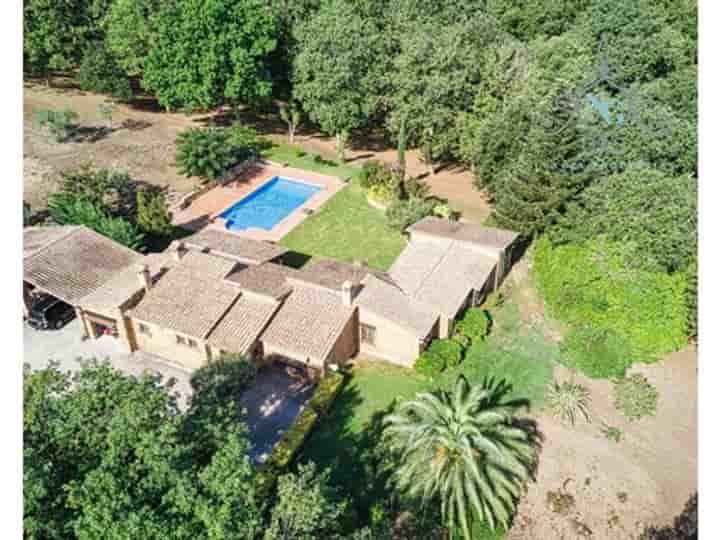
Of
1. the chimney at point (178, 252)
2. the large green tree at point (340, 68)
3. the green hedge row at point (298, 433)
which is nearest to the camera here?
the green hedge row at point (298, 433)

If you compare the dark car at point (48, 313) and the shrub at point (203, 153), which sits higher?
the shrub at point (203, 153)

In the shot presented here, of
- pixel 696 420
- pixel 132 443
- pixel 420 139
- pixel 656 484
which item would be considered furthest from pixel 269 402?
pixel 420 139

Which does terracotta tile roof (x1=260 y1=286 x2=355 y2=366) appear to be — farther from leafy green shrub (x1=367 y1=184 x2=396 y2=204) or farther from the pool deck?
leafy green shrub (x1=367 y1=184 x2=396 y2=204)

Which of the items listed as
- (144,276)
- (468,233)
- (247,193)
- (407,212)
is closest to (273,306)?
(144,276)

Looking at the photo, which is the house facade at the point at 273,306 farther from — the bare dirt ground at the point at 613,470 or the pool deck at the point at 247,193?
the pool deck at the point at 247,193

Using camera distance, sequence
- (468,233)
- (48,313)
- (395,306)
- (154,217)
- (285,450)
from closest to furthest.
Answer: (285,450) < (395,306) < (48,313) < (468,233) < (154,217)

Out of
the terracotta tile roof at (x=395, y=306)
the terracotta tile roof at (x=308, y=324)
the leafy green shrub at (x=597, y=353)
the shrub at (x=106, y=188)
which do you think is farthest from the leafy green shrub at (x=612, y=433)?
the shrub at (x=106, y=188)

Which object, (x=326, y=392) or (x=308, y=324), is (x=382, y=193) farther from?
(x=326, y=392)
